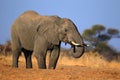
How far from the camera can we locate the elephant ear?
17.6 meters

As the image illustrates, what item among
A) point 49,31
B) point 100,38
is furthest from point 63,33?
point 100,38

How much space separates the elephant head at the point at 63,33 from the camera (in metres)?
17.0

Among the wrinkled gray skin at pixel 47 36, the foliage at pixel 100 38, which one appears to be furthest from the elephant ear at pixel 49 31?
the foliage at pixel 100 38

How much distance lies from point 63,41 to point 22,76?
16.7ft

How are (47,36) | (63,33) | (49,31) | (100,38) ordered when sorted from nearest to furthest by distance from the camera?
(63,33) → (47,36) → (49,31) → (100,38)

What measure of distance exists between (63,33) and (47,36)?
2.10ft

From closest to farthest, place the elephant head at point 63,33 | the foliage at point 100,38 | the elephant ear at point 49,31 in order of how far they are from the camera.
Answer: the elephant head at point 63,33 → the elephant ear at point 49,31 → the foliage at point 100,38

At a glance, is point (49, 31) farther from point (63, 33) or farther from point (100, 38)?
point (100, 38)

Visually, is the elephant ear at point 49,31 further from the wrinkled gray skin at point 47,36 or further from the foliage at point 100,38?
the foliage at point 100,38

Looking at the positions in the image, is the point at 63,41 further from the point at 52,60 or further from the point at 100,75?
the point at 100,75

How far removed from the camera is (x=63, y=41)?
17.5 metres

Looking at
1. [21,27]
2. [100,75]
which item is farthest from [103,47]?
[100,75]

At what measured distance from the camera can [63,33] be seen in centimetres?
1744

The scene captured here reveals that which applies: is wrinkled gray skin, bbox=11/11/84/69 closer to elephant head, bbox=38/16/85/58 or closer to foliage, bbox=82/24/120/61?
elephant head, bbox=38/16/85/58
